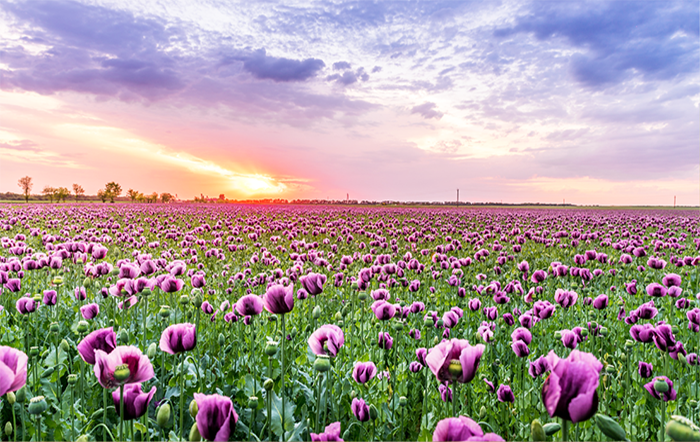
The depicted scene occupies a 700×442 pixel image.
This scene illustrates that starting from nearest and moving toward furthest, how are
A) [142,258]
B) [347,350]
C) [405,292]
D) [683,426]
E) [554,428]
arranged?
[683,426], [554,428], [347,350], [142,258], [405,292]

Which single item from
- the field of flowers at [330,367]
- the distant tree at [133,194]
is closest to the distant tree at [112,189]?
the distant tree at [133,194]

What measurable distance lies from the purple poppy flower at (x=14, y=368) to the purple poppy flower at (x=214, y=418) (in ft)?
1.82

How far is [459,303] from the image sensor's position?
5.38 metres

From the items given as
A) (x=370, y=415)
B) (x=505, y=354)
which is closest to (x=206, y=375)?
(x=370, y=415)

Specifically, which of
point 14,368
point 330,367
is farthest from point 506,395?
point 14,368

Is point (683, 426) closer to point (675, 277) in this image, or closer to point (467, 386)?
point (467, 386)

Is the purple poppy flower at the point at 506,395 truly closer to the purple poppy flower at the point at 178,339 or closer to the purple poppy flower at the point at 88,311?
the purple poppy flower at the point at 178,339

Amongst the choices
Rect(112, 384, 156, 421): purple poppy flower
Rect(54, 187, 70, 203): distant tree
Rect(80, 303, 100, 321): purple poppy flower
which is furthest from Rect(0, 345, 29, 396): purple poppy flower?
Rect(54, 187, 70, 203): distant tree

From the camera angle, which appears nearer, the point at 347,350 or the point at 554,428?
the point at 554,428

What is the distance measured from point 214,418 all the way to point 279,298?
0.90 meters

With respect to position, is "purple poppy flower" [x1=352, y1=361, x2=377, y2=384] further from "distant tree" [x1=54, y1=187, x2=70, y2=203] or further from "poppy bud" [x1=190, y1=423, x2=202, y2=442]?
"distant tree" [x1=54, y1=187, x2=70, y2=203]

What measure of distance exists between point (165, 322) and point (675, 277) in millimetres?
5738

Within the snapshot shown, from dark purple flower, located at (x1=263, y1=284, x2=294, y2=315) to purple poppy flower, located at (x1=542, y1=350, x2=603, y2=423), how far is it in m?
1.37

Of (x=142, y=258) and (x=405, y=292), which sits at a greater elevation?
(x=142, y=258)
